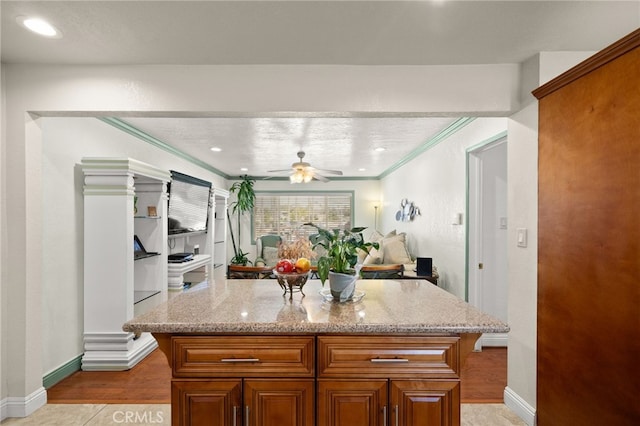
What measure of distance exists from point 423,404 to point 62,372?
3.00 m

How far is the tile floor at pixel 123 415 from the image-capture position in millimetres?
2244

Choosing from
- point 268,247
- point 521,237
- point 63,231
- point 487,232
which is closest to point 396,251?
point 487,232

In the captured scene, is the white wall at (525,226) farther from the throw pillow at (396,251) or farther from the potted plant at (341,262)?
the throw pillow at (396,251)

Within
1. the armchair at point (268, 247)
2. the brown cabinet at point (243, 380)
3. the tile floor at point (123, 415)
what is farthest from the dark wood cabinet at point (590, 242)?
the armchair at point (268, 247)

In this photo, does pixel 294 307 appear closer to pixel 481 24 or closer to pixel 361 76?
pixel 361 76

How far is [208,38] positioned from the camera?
76.0 inches

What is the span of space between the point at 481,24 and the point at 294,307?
182cm

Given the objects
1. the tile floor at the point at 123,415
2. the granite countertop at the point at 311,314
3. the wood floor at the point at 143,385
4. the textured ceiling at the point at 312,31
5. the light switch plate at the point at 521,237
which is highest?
the textured ceiling at the point at 312,31

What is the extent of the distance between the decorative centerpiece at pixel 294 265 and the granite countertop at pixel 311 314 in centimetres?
11

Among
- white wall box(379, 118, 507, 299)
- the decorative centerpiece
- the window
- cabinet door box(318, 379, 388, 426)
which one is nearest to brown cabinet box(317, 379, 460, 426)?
cabinet door box(318, 379, 388, 426)

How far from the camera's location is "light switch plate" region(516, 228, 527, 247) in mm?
2251

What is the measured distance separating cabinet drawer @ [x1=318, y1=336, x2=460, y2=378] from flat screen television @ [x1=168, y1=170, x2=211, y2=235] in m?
3.24

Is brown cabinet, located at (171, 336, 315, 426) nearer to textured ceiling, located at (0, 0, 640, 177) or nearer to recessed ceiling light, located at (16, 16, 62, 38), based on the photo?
textured ceiling, located at (0, 0, 640, 177)

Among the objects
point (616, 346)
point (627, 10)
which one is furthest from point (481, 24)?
point (616, 346)
